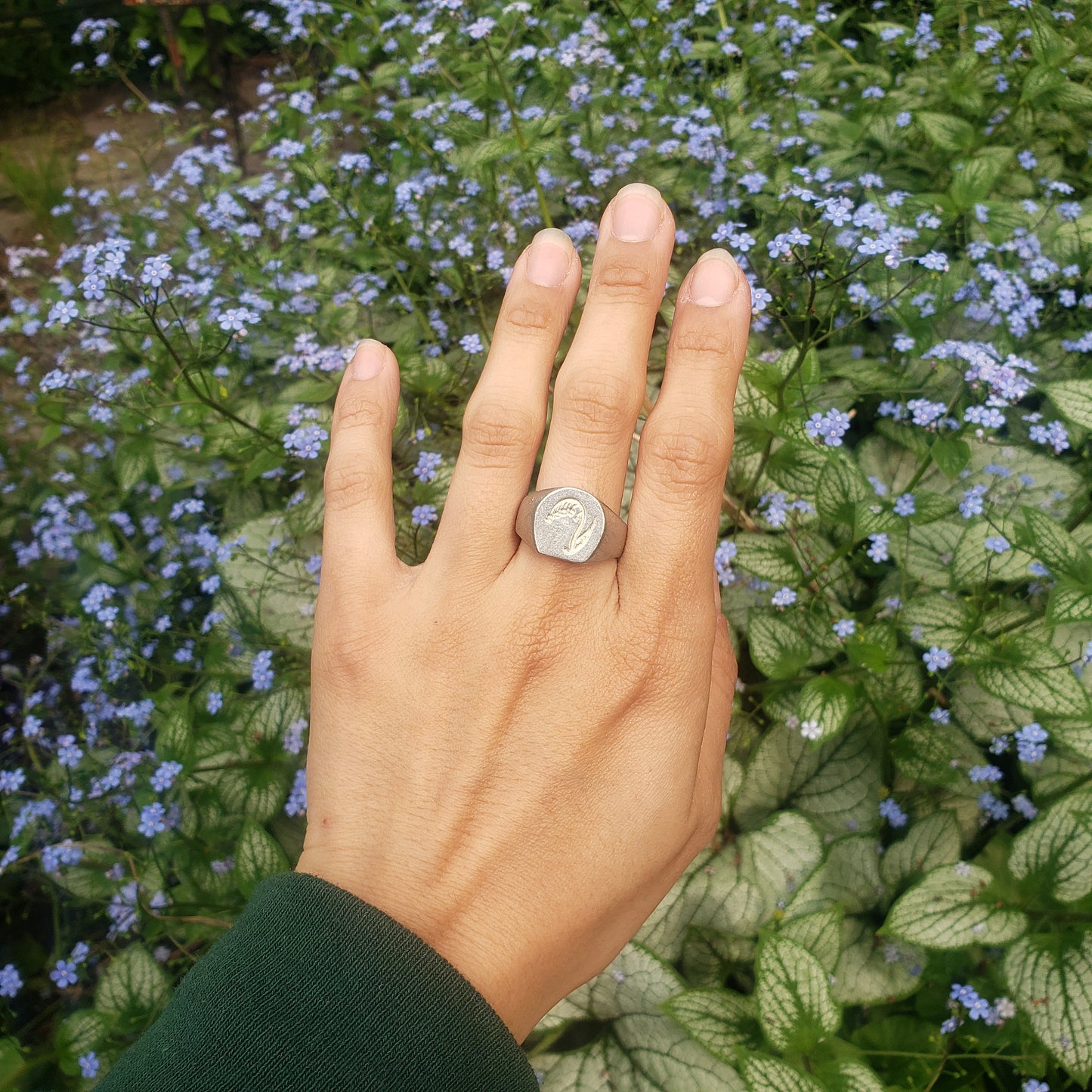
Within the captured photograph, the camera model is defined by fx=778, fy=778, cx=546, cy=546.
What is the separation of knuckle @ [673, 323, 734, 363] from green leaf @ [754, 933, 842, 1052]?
1.38 metres

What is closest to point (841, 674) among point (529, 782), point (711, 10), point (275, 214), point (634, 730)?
point (634, 730)

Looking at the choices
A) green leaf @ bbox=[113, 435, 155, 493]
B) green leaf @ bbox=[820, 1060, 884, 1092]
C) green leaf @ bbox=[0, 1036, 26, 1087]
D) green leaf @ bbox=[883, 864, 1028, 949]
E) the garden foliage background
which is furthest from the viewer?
green leaf @ bbox=[113, 435, 155, 493]

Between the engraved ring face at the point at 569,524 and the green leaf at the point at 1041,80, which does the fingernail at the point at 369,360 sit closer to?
the engraved ring face at the point at 569,524

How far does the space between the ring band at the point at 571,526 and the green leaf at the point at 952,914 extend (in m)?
1.21

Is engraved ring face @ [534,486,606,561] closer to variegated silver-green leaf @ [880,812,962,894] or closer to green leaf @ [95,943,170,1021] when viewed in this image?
variegated silver-green leaf @ [880,812,962,894]

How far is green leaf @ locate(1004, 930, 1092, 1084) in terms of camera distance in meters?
1.81

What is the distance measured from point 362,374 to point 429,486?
74 centimetres

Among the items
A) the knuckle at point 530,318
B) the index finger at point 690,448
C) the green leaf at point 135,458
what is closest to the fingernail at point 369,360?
the knuckle at point 530,318

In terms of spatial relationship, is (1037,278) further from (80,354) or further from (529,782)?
(80,354)

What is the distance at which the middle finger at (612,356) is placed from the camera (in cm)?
175

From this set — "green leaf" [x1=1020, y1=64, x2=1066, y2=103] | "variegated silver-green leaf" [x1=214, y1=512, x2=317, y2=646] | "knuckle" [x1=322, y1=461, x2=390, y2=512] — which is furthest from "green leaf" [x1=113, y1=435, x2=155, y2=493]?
"green leaf" [x1=1020, y1=64, x2=1066, y2=103]

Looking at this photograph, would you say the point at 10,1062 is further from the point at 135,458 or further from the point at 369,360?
the point at 369,360

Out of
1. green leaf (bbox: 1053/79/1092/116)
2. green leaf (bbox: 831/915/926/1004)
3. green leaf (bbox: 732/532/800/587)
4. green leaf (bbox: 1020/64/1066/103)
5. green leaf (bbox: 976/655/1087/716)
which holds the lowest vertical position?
green leaf (bbox: 831/915/926/1004)

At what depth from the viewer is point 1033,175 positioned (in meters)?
3.25
